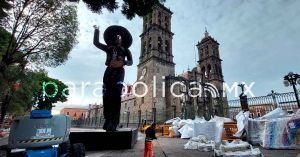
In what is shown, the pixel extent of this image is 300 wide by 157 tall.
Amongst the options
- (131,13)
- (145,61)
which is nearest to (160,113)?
(145,61)

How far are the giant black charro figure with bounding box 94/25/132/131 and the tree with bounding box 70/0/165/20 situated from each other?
198 cm

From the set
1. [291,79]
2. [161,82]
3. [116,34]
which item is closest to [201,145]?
[116,34]

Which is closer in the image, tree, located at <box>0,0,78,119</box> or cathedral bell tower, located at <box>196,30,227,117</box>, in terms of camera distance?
tree, located at <box>0,0,78,119</box>

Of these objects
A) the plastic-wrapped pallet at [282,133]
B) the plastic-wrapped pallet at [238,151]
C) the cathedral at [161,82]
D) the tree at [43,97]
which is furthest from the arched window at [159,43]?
the plastic-wrapped pallet at [238,151]

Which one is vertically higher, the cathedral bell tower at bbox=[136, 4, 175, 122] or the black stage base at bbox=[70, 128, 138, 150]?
the cathedral bell tower at bbox=[136, 4, 175, 122]

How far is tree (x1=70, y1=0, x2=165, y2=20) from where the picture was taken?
416cm

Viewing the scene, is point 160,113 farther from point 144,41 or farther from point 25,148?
point 25,148

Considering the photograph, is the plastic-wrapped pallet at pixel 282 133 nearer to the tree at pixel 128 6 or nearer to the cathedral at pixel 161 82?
the tree at pixel 128 6

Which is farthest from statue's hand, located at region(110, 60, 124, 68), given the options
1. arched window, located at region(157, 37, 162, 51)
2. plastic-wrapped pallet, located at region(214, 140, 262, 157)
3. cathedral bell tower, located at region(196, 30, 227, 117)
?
cathedral bell tower, located at region(196, 30, 227, 117)

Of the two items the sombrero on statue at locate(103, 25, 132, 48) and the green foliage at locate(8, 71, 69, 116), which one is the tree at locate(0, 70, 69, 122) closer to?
the green foliage at locate(8, 71, 69, 116)

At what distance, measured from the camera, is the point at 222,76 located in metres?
46.2

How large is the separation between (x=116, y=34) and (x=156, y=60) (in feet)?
87.9

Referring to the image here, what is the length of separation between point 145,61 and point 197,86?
12098mm

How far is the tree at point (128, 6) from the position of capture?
4.16 m
